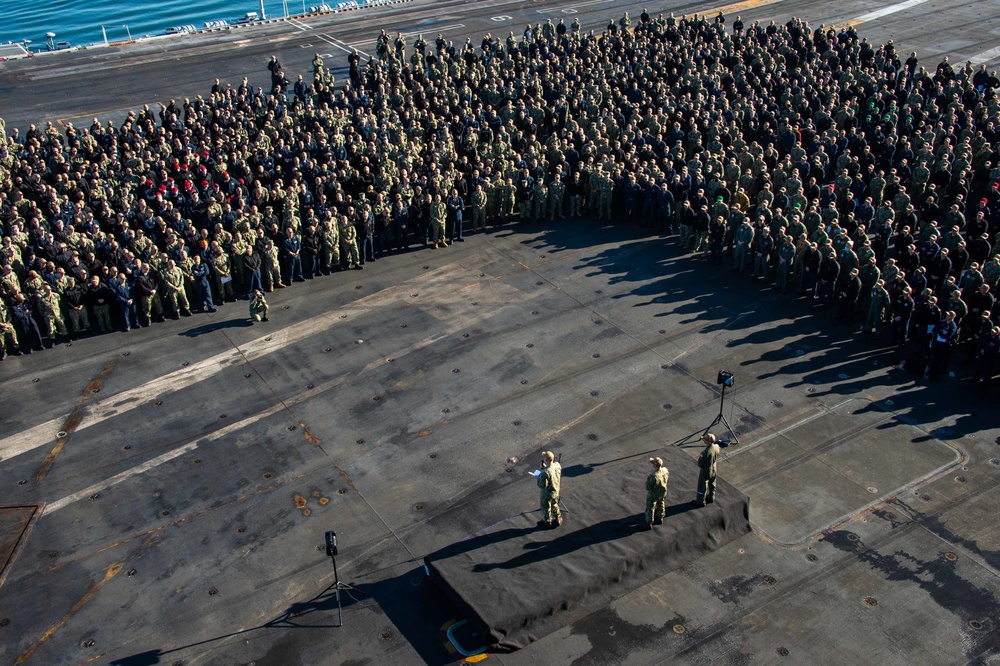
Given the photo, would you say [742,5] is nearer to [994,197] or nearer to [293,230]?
[994,197]

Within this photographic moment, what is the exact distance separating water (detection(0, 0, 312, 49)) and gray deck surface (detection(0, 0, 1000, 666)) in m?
51.8

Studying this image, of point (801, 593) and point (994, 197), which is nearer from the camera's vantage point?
point (801, 593)

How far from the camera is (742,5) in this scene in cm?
5209

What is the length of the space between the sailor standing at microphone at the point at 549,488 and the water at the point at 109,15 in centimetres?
6023

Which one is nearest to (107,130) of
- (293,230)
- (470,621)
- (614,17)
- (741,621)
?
(293,230)

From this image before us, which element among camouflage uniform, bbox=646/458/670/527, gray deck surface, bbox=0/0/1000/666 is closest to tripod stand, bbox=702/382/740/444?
gray deck surface, bbox=0/0/1000/666

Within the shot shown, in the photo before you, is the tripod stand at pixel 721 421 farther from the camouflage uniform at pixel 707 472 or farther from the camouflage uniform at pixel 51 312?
the camouflage uniform at pixel 51 312

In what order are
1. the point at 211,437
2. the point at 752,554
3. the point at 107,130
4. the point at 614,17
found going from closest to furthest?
the point at 752,554 → the point at 211,437 → the point at 107,130 → the point at 614,17

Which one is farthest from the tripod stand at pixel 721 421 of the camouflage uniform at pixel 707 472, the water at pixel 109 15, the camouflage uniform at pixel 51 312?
the water at pixel 109 15

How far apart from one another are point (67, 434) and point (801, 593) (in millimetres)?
14415

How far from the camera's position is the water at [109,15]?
227ft

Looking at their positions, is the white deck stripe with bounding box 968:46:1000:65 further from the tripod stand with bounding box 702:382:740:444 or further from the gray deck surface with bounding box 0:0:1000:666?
the tripod stand with bounding box 702:382:740:444

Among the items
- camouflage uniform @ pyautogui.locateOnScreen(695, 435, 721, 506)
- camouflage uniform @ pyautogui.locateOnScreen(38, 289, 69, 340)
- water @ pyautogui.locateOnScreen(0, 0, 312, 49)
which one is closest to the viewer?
camouflage uniform @ pyautogui.locateOnScreen(695, 435, 721, 506)

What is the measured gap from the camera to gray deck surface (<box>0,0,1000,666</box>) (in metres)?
14.5
